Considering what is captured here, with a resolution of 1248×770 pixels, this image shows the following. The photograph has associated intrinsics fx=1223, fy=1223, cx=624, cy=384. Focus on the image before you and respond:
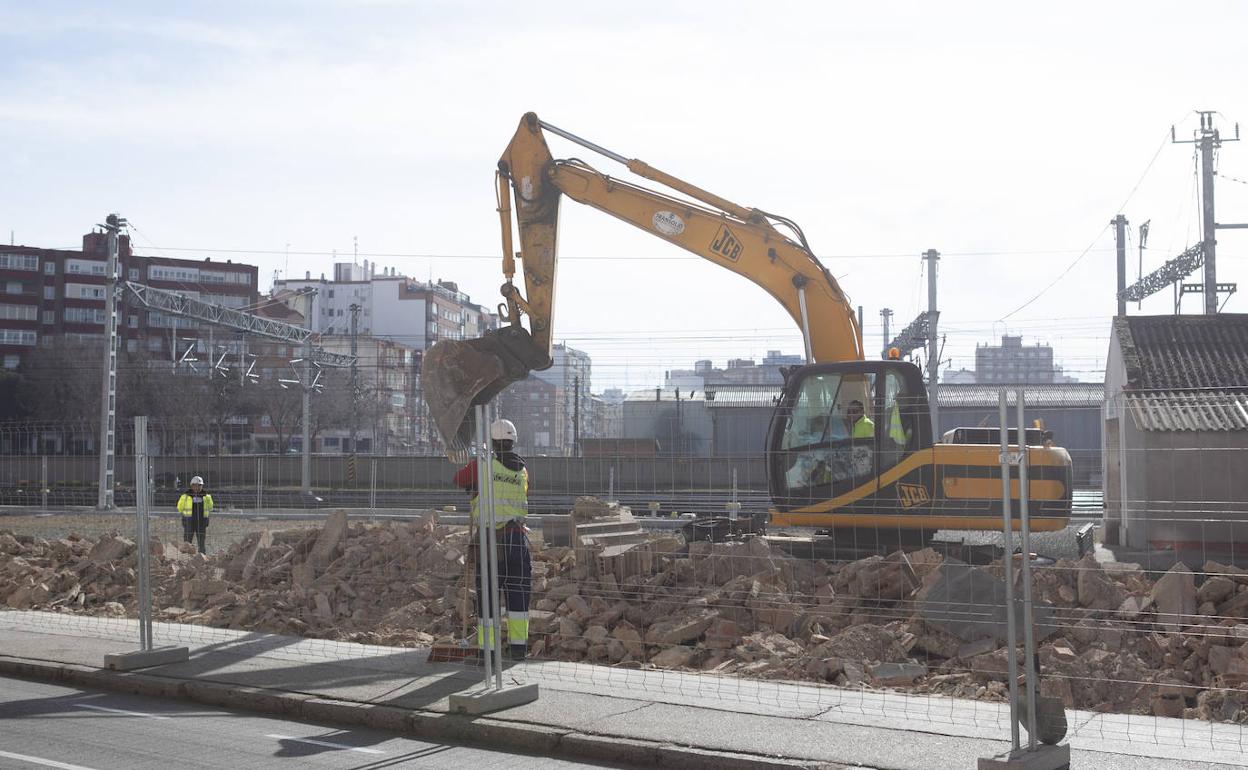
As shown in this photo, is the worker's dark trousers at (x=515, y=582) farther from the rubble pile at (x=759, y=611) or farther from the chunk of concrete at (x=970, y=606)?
the chunk of concrete at (x=970, y=606)

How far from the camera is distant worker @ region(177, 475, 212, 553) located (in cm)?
1983

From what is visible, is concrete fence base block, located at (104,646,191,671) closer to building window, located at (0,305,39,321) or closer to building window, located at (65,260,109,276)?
building window, located at (65,260,109,276)

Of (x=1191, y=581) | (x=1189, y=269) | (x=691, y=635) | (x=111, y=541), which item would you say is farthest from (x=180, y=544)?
(x=1189, y=269)

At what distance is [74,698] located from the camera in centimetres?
935

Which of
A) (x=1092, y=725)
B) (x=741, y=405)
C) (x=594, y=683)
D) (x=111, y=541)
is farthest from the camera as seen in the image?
(x=741, y=405)

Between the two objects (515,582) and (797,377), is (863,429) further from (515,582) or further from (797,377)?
(515,582)

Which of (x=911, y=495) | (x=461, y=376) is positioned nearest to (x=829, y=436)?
(x=911, y=495)

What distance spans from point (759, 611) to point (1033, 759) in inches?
208

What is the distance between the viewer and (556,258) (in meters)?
16.0

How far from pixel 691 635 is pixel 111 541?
9.51 m

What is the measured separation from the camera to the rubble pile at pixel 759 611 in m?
9.86

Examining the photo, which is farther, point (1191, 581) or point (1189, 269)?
point (1189, 269)

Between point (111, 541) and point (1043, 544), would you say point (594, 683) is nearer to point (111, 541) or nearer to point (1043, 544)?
Answer: point (1043, 544)

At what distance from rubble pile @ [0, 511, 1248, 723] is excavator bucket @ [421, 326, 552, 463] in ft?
4.87
